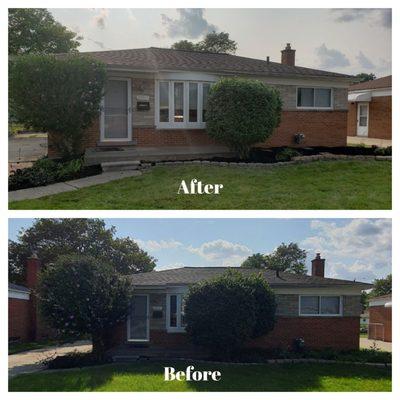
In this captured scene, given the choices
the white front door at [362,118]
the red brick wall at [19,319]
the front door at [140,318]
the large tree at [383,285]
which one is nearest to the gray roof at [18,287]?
the red brick wall at [19,319]

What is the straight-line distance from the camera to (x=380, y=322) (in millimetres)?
10555

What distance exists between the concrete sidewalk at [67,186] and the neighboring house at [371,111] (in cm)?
960

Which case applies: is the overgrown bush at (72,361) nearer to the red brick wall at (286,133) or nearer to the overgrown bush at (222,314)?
the overgrown bush at (222,314)

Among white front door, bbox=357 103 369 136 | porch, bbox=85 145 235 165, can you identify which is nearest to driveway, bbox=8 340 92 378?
porch, bbox=85 145 235 165

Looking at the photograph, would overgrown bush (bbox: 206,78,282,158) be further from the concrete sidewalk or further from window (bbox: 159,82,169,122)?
the concrete sidewalk

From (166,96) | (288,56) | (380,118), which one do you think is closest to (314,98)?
(288,56)

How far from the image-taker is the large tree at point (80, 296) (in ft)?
35.0

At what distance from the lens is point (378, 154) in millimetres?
13289

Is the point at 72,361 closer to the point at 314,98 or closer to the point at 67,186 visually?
the point at 67,186

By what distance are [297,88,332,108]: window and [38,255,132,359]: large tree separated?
25.0ft

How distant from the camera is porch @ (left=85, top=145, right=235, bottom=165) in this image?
1202 cm

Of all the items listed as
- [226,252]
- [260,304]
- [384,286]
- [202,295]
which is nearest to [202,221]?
[226,252]

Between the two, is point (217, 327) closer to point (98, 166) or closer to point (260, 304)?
point (260, 304)

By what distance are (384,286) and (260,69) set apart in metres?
7.07
